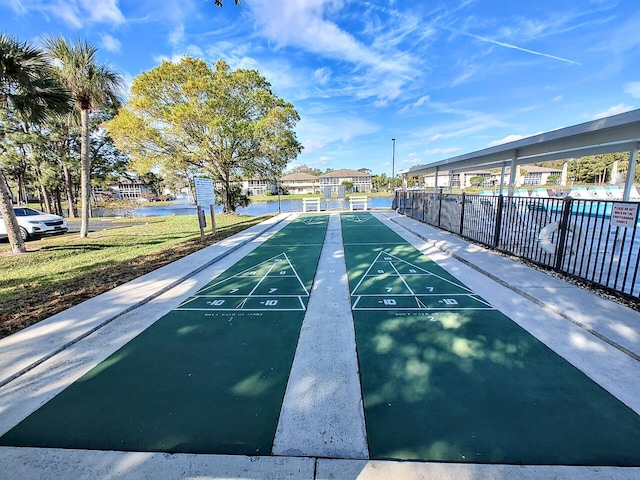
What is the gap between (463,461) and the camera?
1.82m

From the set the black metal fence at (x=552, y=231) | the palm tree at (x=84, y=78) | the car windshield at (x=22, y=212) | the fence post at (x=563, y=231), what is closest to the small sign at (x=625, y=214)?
the black metal fence at (x=552, y=231)

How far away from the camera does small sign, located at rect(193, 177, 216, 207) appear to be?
373 inches

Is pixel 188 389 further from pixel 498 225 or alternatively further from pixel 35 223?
pixel 35 223

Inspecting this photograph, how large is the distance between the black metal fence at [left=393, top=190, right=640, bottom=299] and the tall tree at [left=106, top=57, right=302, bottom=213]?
418 inches

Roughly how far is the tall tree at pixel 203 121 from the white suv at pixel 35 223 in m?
5.83

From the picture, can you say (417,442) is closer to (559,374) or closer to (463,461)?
(463,461)

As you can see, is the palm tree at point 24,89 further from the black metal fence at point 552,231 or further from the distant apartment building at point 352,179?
the distant apartment building at point 352,179

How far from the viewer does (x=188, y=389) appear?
257 centimetres

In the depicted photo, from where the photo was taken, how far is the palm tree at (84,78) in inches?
386

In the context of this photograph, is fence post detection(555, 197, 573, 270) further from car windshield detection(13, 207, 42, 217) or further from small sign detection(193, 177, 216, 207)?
car windshield detection(13, 207, 42, 217)

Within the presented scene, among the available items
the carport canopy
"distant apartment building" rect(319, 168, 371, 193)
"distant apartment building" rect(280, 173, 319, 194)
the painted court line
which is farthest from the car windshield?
"distant apartment building" rect(319, 168, 371, 193)

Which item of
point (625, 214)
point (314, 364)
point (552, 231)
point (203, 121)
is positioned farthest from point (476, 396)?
point (203, 121)

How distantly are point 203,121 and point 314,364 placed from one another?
17.0 meters

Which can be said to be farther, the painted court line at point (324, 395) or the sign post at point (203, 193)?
the sign post at point (203, 193)
